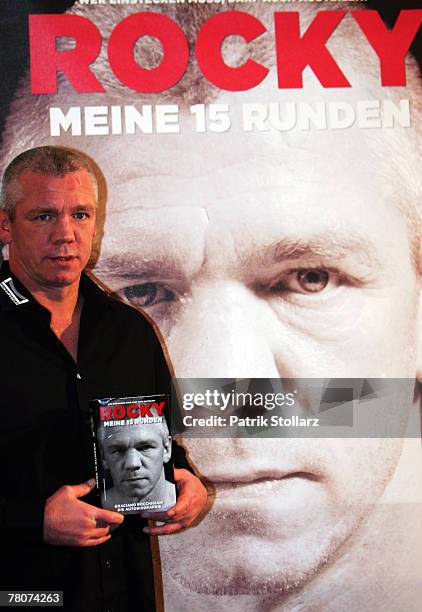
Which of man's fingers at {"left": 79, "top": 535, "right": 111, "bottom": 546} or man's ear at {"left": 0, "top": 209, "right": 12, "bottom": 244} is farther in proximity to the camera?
man's ear at {"left": 0, "top": 209, "right": 12, "bottom": 244}

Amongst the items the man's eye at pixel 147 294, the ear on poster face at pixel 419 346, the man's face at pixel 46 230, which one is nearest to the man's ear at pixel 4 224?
the man's face at pixel 46 230

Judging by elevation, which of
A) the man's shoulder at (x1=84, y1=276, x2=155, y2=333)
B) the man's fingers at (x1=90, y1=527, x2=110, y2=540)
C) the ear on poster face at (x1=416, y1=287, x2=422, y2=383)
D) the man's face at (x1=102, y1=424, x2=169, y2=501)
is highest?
the man's shoulder at (x1=84, y1=276, x2=155, y2=333)

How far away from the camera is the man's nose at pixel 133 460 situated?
7.66ft

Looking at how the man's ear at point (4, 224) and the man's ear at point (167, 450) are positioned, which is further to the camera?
the man's ear at point (4, 224)

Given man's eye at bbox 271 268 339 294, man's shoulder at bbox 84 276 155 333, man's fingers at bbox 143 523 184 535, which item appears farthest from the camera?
man's eye at bbox 271 268 339 294

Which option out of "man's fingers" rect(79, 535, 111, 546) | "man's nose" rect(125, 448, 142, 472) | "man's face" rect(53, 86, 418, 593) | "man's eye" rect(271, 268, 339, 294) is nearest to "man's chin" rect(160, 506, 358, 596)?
"man's face" rect(53, 86, 418, 593)

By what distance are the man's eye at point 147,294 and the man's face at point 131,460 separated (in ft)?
1.62

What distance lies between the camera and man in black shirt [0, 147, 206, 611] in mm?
2396

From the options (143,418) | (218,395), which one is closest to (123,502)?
(143,418)

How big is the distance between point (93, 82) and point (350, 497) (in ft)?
5.58

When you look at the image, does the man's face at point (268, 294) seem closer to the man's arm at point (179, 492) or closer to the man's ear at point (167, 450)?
the man's arm at point (179, 492)

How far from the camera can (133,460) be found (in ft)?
7.67

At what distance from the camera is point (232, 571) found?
8.71 ft

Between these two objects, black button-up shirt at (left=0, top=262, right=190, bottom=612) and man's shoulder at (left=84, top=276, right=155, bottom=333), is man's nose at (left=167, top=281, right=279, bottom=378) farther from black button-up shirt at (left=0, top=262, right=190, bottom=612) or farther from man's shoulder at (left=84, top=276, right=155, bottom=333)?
black button-up shirt at (left=0, top=262, right=190, bottom=612)
